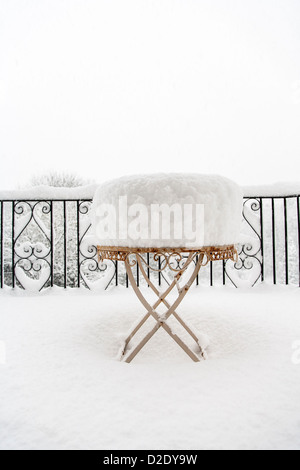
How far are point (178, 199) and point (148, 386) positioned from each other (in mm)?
611

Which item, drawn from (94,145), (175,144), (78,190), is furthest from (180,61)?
(78,190)

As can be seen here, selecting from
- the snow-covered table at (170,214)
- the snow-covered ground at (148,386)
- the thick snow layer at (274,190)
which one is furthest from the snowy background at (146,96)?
the snow-covered table at (170,214)

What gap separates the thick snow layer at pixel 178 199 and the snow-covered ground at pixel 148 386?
0.45m

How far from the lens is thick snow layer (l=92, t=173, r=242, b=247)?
1012mm

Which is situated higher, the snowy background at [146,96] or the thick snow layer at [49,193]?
the snowy background at [146,96]

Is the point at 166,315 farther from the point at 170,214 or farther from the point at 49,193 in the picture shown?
the point at 49,193

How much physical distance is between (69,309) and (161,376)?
42.2 inches

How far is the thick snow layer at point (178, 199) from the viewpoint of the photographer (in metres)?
1.01

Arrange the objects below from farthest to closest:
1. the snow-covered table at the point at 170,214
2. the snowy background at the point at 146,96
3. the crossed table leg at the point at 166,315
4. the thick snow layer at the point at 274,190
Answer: the snowy background at the point at 146,96 < the thick snow layer at the point at 274,190 < the crossed table leg at the point at 166,315 < the snow-covered table at the point at 170,214

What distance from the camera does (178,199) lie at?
101 cm

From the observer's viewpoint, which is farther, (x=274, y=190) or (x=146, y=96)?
(x=146, y=96)

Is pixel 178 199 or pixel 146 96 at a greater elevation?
pixel 146 96

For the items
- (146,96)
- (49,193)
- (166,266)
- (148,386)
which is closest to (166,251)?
(166,266)

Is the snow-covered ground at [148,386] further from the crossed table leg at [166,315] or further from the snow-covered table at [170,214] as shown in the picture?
the snow-covered table at [170,214]
